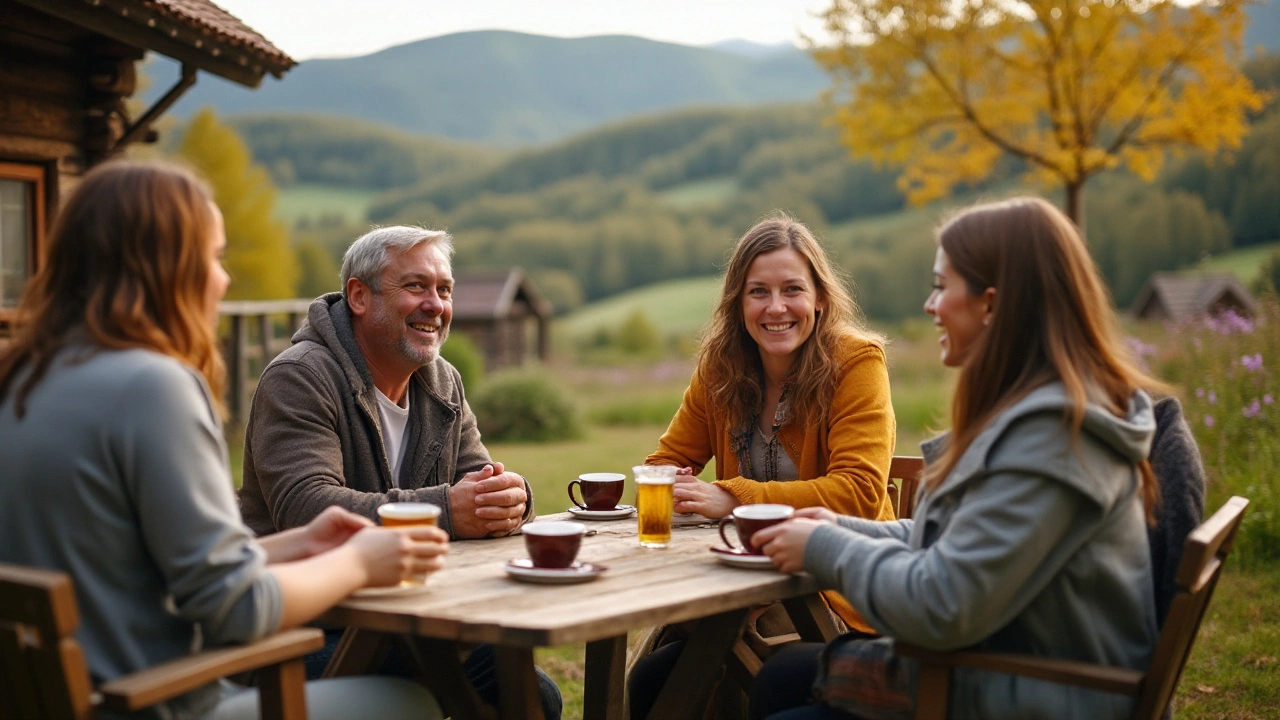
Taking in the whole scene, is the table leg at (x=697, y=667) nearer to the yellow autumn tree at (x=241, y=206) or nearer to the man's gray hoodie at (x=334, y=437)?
the man's gray hoodie at (x=334, y=437)

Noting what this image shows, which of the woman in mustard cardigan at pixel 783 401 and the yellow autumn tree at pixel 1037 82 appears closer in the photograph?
the woman in mustard cardigan at pixel 783 401

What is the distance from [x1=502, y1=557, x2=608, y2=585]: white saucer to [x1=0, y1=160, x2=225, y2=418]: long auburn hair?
76 cm

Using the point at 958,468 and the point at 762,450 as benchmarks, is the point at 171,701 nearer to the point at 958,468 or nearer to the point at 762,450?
the point at 958,468

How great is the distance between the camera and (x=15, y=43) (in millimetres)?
7246

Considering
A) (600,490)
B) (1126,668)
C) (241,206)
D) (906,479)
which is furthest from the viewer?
(241,206)

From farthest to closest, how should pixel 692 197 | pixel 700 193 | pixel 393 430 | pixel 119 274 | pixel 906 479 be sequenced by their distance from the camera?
1. pixel 700 193
2. pixel 692 197
3. pixel 906 479
4. pixel 393 430
5. pixel 119 274

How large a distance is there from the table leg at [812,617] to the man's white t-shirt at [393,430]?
1.26 metres

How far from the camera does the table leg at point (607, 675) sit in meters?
3.19

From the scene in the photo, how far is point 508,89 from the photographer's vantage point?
190m

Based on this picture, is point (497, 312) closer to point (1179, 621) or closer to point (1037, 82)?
point (1037, 82)

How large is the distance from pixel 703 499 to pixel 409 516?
42.4 inches

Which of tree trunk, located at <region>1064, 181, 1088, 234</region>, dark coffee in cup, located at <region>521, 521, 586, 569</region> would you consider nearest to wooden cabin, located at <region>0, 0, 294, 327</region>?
dark coffee in cup, located at <region>521, 521, 586, 569</region>

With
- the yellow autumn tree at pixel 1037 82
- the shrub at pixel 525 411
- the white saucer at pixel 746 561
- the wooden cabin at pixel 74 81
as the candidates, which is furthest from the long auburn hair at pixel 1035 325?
the shrub at pixel 525 411

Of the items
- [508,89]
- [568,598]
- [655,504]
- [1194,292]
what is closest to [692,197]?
[1194,292]
